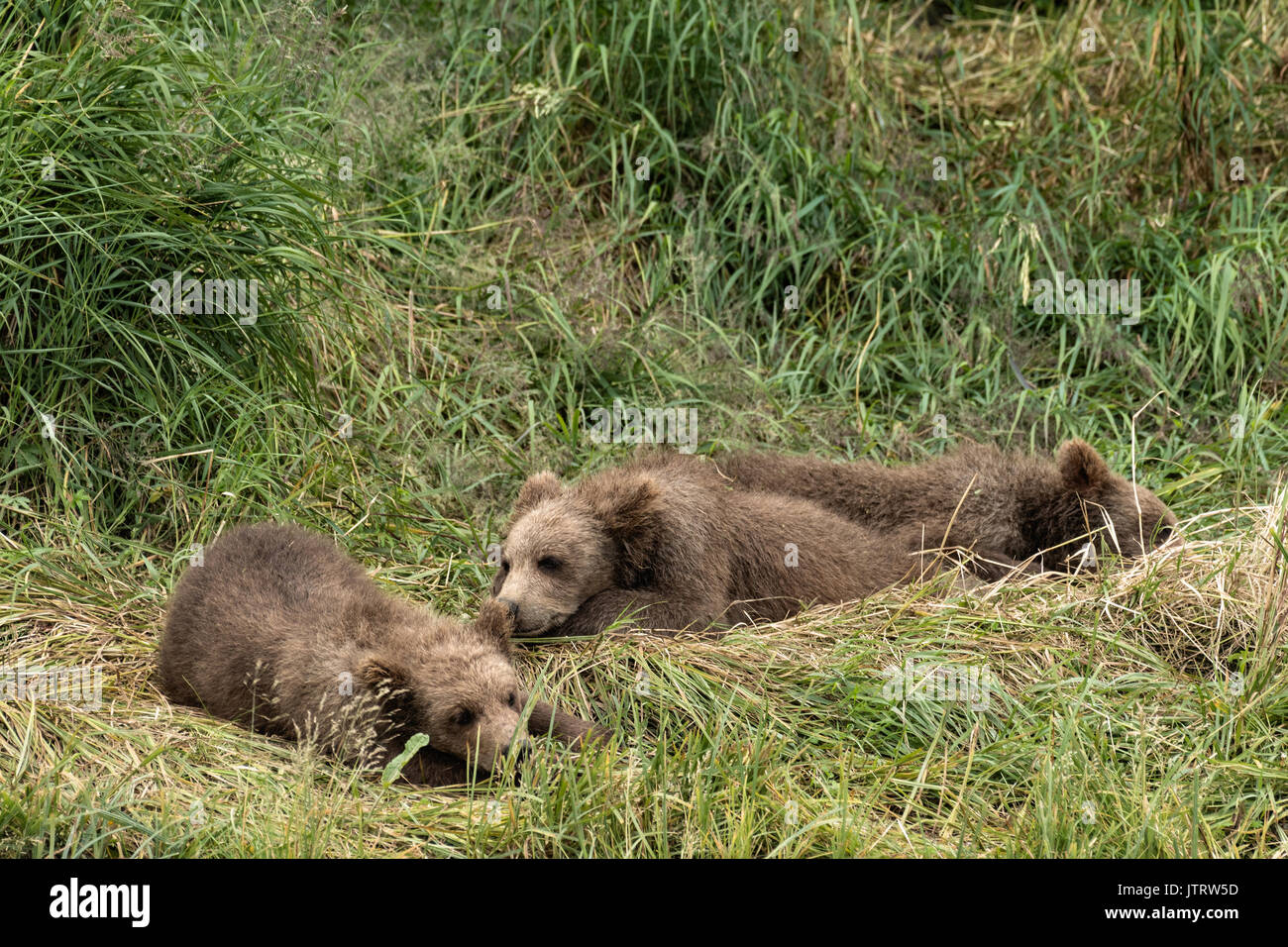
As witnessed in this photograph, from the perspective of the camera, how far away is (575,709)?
4977 millimetres

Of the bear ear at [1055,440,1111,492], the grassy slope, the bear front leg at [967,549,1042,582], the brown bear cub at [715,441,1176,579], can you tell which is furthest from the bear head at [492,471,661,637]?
the bear ear at [1055,440,1111,492]

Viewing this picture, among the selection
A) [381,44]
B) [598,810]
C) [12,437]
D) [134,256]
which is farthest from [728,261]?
[598,810]

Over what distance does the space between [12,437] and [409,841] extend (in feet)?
9.32

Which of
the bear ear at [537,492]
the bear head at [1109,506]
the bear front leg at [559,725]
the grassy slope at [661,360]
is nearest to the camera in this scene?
the grassy slope at [661,360]

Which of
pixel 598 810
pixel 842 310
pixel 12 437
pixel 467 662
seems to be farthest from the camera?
pixel 842 310

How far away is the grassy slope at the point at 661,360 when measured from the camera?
4.25 meters

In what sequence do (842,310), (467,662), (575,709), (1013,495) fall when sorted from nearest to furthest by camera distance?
(467,662), (575,709), (1013,495), (842,310)

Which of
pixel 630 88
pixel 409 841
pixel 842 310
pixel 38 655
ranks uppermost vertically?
pixel 630 88

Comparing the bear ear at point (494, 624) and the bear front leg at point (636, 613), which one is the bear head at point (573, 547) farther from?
the bear ear at point (494, 624)

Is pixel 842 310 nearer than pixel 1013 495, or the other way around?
pixel 1013 495

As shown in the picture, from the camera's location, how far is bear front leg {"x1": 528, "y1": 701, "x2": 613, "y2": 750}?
4.66m

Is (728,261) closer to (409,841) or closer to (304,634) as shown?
(304,634)

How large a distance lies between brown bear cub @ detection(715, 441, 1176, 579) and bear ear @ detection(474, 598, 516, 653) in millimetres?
1781

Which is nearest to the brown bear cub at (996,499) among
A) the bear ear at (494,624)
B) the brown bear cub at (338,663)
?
the bear ear at (494,624)
